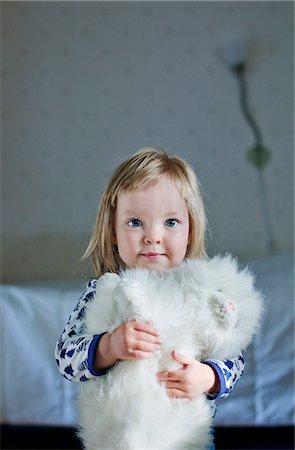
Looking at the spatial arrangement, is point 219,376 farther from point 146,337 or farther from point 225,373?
point 146,337

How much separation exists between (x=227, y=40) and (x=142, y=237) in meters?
2.12

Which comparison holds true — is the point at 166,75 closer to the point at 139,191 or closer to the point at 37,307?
the point at 37,307

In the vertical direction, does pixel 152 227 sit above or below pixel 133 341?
above

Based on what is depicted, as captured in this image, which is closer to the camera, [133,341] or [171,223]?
[133,341]

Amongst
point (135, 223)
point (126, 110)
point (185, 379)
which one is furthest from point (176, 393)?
point (126, 110)

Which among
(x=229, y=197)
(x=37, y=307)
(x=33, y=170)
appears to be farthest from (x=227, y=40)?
(x=37, y=307)

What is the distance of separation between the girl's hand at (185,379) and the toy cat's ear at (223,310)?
0.06 meters

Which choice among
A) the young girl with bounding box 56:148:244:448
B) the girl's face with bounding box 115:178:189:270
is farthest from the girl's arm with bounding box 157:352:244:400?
the girl's face with bounding box 115:178:189:270

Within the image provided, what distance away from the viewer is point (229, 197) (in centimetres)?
274

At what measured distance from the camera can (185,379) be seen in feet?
2.47

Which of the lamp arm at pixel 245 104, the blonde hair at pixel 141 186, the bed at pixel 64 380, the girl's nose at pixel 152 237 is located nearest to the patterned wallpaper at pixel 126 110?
the lamp arm at pixel 245 104

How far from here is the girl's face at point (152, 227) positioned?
849 millimetres

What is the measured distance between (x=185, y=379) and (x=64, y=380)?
938 millimetres

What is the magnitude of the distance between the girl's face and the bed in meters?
0.77
